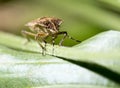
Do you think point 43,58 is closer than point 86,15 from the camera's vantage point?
Yes

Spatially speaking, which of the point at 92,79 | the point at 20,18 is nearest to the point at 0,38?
the point at 92,79

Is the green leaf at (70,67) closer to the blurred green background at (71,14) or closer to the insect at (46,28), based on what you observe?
the insect at (46,28)

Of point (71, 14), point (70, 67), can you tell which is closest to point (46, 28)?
point (70, 67)

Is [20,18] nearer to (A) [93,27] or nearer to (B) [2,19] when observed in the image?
(B) [2,19]

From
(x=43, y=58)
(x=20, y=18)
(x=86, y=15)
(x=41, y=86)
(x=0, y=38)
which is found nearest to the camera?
(x=41, y=86)

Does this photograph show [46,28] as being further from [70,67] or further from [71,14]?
[71,14]

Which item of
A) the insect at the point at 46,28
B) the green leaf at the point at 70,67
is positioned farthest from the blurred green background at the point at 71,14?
the green leaf at the point at 70,67
